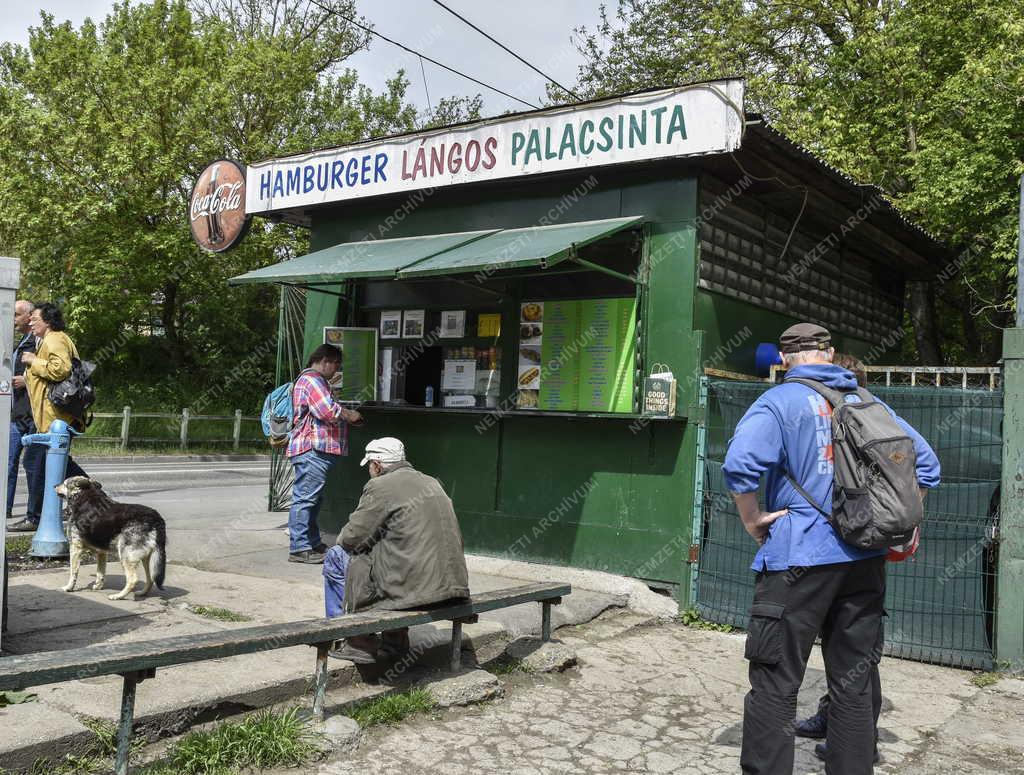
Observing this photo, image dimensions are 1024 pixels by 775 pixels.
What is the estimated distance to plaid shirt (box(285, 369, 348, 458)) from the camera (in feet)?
26.3

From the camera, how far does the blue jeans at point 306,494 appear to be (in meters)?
8.02

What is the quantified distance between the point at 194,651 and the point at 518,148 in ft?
17.9

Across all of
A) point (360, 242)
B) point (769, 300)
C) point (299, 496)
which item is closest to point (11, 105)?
point (360, 242)

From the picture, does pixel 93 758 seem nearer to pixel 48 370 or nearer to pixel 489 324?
pixel 48 370

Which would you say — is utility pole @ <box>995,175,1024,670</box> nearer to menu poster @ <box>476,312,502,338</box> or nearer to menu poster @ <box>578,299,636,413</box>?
menu poster @ <box>578,299,636,413</box>

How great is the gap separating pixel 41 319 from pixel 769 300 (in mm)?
6472

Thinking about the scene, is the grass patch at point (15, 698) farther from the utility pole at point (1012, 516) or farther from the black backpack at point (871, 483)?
the utility pole at point (1012, 516)

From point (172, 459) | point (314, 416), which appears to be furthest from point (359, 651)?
point (172, 459)

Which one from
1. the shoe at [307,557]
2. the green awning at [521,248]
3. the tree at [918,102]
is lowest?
the shoe at [307,557]

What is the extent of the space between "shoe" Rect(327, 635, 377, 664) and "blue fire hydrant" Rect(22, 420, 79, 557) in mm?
3414

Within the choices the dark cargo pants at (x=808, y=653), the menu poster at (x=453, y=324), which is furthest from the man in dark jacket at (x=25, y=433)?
the dark cargo pants at (x=808, y=653)

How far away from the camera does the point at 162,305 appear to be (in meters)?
28.7

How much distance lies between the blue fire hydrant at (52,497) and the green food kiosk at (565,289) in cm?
204

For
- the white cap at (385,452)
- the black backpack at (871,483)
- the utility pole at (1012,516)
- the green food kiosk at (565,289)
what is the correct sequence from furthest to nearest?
the green food kiosk at (565,289)
the utility pole at (1012,516)
the white cap at (385,452)
the black backpack at (871,483)
